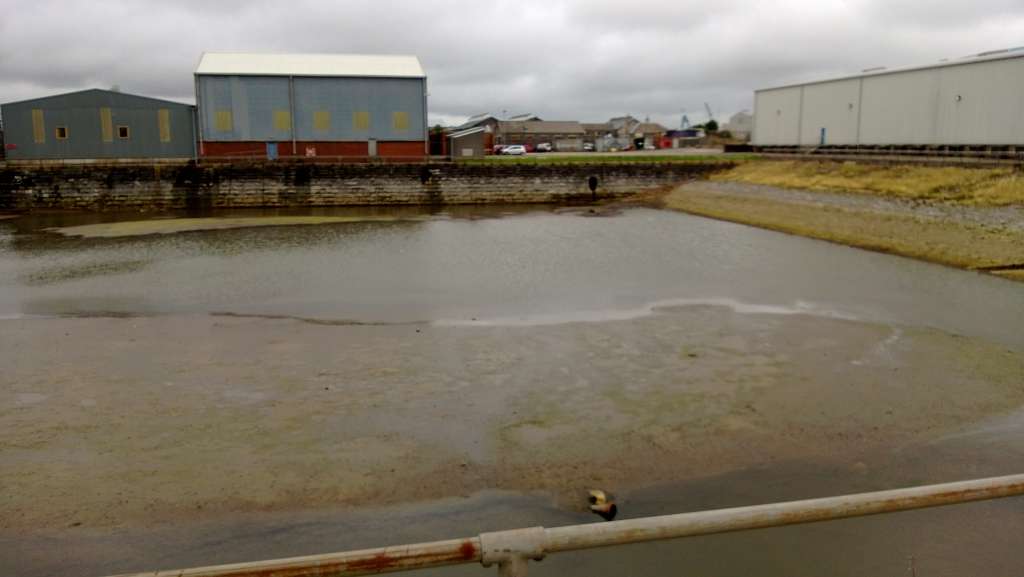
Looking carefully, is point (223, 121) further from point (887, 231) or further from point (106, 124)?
point (887, 231)

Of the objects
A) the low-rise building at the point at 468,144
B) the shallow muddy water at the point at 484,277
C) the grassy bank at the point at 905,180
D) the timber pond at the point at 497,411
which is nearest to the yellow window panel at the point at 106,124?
the shallow muddy water at the point at 484,277

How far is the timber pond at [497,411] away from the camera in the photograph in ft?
22.7

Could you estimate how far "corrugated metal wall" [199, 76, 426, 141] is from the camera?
4884cm

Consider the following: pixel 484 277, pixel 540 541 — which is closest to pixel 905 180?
pixel 484 277

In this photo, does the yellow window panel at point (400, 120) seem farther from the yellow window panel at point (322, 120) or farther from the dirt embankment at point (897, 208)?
the dirt embankment at point (897, 208)

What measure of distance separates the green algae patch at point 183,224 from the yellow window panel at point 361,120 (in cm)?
1248

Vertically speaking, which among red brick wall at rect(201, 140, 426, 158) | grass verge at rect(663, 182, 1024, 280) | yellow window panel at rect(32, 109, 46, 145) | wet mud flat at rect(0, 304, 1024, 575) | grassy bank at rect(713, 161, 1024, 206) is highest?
yellow window panel at rect(32, 109, 46, 145)

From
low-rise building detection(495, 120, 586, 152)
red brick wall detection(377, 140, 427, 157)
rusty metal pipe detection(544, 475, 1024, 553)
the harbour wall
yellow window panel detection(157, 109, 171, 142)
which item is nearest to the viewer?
rusty metal pipe detection(544, 475, 1024, 553)

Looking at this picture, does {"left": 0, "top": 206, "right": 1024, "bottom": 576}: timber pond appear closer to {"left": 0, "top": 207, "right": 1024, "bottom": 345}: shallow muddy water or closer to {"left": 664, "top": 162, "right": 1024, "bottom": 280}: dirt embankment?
{"left": 0, "top": 207, "right": 1024, "bottom": 345}: shallow muddy water

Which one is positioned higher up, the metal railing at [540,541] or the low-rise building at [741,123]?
the low-rise building at [741,123]

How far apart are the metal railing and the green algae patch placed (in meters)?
32.2

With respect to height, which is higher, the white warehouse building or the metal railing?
the white warehouse building

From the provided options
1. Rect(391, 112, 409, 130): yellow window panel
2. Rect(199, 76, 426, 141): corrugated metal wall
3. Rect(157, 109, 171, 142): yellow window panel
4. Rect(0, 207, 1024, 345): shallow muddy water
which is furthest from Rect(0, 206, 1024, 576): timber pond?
Rect(391, 112, 409, 130): yellow window panel

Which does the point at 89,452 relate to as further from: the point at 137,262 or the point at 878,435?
the point at 137,262
